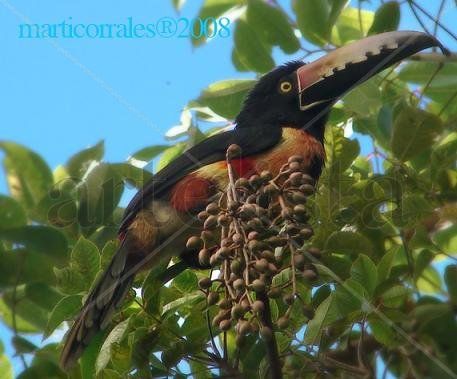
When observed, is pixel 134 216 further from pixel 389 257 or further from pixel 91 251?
pixel 389 257

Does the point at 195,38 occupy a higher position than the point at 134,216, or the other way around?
the point at 195,38

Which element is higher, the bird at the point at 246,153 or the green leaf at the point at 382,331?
the bird at the point at 246,153

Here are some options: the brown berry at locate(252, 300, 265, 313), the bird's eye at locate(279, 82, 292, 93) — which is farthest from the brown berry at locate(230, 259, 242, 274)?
the bird's eye at locate(279, 82, 292, 93)

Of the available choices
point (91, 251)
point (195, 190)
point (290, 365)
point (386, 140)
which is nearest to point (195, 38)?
point (195, 190)

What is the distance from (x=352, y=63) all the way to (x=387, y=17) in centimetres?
28

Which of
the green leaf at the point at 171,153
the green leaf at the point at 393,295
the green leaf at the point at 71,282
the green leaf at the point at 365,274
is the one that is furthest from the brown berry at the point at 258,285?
the green leaf at the point at 171,153

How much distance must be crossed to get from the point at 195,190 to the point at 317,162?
0.52 metres

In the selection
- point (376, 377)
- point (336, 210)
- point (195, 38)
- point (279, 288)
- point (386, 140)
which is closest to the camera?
point (279, 288)

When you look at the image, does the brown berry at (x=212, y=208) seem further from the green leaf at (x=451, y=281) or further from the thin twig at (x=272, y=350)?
the green leaf at (x=451, y=281)

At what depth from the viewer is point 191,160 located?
3797 millimetres

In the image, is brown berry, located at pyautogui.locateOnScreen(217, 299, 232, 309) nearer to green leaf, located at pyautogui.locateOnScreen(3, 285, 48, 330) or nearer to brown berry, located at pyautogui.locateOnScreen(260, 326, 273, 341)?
brown berry, located at pyautogui.locateOnScreen(260, 326, 273, 341)

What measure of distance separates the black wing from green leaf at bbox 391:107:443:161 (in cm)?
69

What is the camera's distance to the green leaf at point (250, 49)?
12.2 feet

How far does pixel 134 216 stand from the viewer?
3.75 meters
